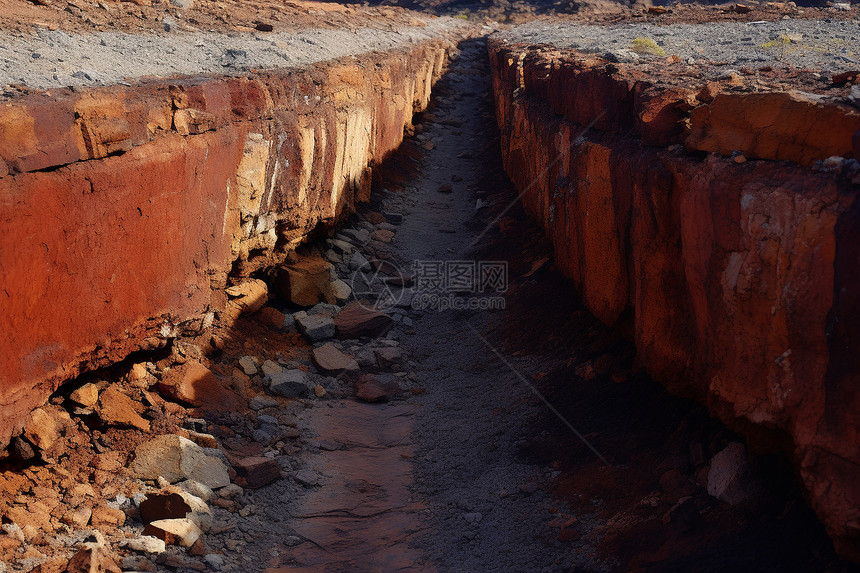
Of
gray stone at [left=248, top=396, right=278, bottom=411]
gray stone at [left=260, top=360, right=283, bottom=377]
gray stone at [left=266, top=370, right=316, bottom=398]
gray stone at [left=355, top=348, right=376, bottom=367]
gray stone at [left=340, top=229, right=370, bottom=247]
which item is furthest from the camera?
gray stone at [left=340, top=229, right=370, bottom=247]

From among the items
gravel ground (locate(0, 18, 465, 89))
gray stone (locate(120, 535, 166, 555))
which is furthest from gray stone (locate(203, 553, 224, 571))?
gravel ground (locate(0, 18, 465, 89))

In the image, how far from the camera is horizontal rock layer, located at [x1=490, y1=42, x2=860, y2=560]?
9.75ft

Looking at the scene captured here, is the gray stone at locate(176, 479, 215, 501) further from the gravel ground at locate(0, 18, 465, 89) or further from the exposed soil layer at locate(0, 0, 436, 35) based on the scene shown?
the exposed soil layer at locate(0, 0, 436, 35)

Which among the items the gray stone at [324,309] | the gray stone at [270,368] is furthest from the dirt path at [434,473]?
the gray stone at [324,309]

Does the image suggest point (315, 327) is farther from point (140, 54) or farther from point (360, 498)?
point (140, 54)

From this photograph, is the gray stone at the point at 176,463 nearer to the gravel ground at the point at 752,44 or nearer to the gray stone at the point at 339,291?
the gray stone at the point at 339,291

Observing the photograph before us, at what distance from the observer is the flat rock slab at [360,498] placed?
167 inches

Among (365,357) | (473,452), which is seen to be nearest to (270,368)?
(365,357)

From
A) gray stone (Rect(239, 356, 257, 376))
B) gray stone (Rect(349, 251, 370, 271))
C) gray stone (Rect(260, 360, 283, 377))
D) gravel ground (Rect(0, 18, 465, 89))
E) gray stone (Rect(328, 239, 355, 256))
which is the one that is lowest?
gray stone (Rect(260, 360, 283, 377))

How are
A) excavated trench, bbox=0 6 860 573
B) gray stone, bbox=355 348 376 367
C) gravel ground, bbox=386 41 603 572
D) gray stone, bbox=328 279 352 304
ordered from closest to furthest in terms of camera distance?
excavated trench, bbox=0 6 860 573 < gravel ground, bbox=386 41 603 572 < gray stone, bbox=355 348 376 367 < gray stone, bbox=328 279 352 304

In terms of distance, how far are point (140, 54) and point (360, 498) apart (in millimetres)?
4677

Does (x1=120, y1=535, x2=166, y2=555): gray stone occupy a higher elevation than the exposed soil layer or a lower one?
lower

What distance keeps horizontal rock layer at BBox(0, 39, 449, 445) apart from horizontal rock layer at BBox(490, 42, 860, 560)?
113 inches

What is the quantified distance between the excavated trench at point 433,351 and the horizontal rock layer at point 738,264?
17mm
